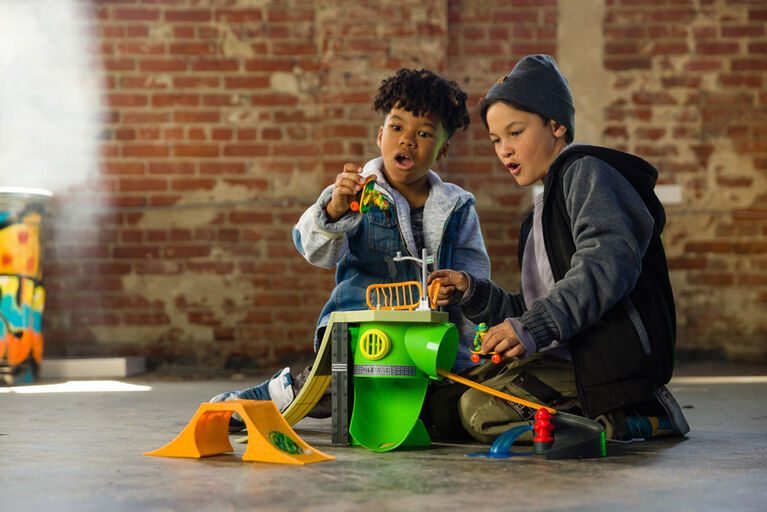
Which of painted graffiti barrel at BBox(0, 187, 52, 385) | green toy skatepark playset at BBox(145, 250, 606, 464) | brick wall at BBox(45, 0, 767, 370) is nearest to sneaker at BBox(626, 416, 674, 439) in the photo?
green toy skatepark playset at BBox(145, 250, 606, 464)

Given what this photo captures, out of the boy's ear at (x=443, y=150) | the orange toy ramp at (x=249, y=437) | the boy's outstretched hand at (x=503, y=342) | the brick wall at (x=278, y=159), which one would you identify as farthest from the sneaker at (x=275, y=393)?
the brick wall at (x=278, y=159)

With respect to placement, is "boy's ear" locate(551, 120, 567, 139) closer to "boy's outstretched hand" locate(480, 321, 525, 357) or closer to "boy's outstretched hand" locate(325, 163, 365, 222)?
"boy's outstretched hand" locate(325, 163, 365, 222)

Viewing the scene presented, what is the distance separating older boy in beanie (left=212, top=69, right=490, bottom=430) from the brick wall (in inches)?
89.8

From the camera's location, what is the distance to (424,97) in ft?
7.91

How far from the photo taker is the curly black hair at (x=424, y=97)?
2.40 metres

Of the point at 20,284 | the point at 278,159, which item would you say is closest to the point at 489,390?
the point at 20,284

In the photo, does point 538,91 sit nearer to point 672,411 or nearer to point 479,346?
point 479,346

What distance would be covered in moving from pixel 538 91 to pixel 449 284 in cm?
51

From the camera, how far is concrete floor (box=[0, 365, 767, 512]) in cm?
124

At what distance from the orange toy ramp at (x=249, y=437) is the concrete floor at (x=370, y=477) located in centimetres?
3

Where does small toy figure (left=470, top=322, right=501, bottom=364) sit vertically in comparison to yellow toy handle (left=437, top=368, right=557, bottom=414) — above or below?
above

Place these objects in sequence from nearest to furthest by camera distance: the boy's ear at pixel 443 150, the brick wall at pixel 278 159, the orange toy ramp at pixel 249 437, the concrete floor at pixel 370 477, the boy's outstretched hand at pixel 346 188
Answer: the concrete floor at pixel 370 477 → the orange toy ramp at pixel 249 437 → the boy's outstretched hand at pixel 346 188 → the boy's ear at pixel 443 150 → the brick wall at pixel 278 159

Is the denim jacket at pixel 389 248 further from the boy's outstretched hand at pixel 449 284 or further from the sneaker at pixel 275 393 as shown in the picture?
the boy's outstretched hand at pixel 449 284

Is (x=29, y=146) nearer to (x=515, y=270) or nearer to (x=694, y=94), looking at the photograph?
(x=515, y=270)
